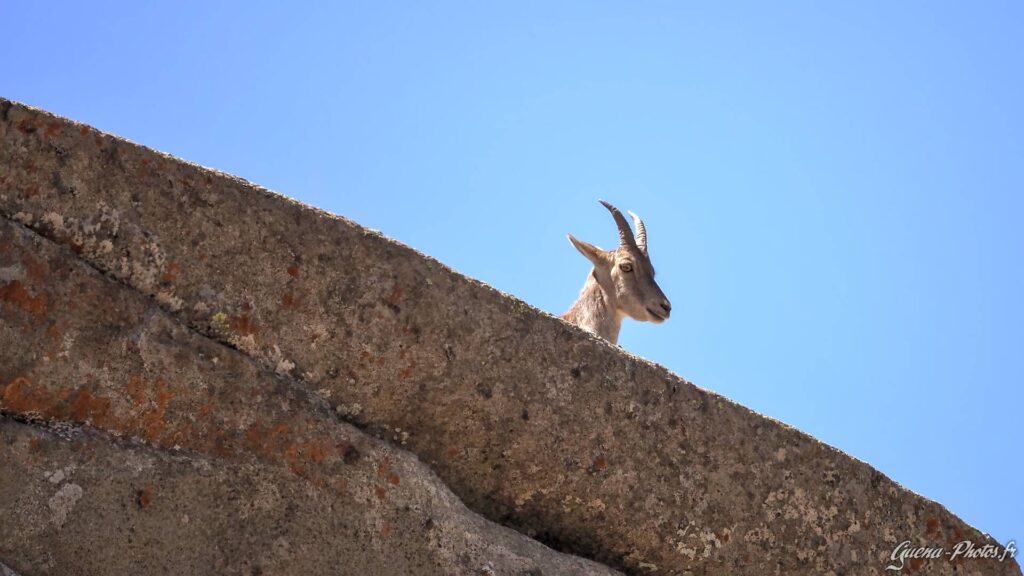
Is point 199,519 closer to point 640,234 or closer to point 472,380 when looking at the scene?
point 472,380

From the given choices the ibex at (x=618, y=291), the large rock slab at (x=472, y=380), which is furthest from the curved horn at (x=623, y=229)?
the large rock slab at (x=472, y=380)

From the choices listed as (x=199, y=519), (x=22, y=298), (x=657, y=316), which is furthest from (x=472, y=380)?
(x=657, y=316)

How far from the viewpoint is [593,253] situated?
14836mm

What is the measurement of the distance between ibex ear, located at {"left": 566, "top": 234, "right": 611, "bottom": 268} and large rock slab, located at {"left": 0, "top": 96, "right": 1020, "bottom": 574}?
10.7 metres

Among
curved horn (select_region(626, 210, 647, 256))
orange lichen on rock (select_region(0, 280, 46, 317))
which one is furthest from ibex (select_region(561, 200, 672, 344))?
orange lichen on rock (select_region(0, 280, 46, 317))

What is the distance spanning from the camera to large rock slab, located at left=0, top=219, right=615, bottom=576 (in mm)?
2836

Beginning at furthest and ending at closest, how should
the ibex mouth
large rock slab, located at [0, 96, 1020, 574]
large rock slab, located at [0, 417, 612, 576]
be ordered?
1. the ibex mouth
2. large rock slab, located at [0, 96, 1020, 574]
3. large rock slab, located at [0, 417, 612, 576]

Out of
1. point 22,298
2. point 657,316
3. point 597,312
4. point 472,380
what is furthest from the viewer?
point 597,312

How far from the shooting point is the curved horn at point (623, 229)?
1498 cm

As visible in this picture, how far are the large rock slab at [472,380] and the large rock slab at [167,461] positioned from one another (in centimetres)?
9

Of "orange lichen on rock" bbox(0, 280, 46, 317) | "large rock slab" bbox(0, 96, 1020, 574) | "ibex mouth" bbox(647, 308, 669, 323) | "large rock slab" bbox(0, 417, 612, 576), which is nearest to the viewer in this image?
"large rock slab" bbox(0, 417, 612, 576)

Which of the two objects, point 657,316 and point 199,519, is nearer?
point 199,519

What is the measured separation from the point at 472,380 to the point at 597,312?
10.9 meters

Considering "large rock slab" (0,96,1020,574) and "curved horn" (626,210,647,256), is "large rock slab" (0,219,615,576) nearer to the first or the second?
"large rock slab" (0,96,1020,574)
